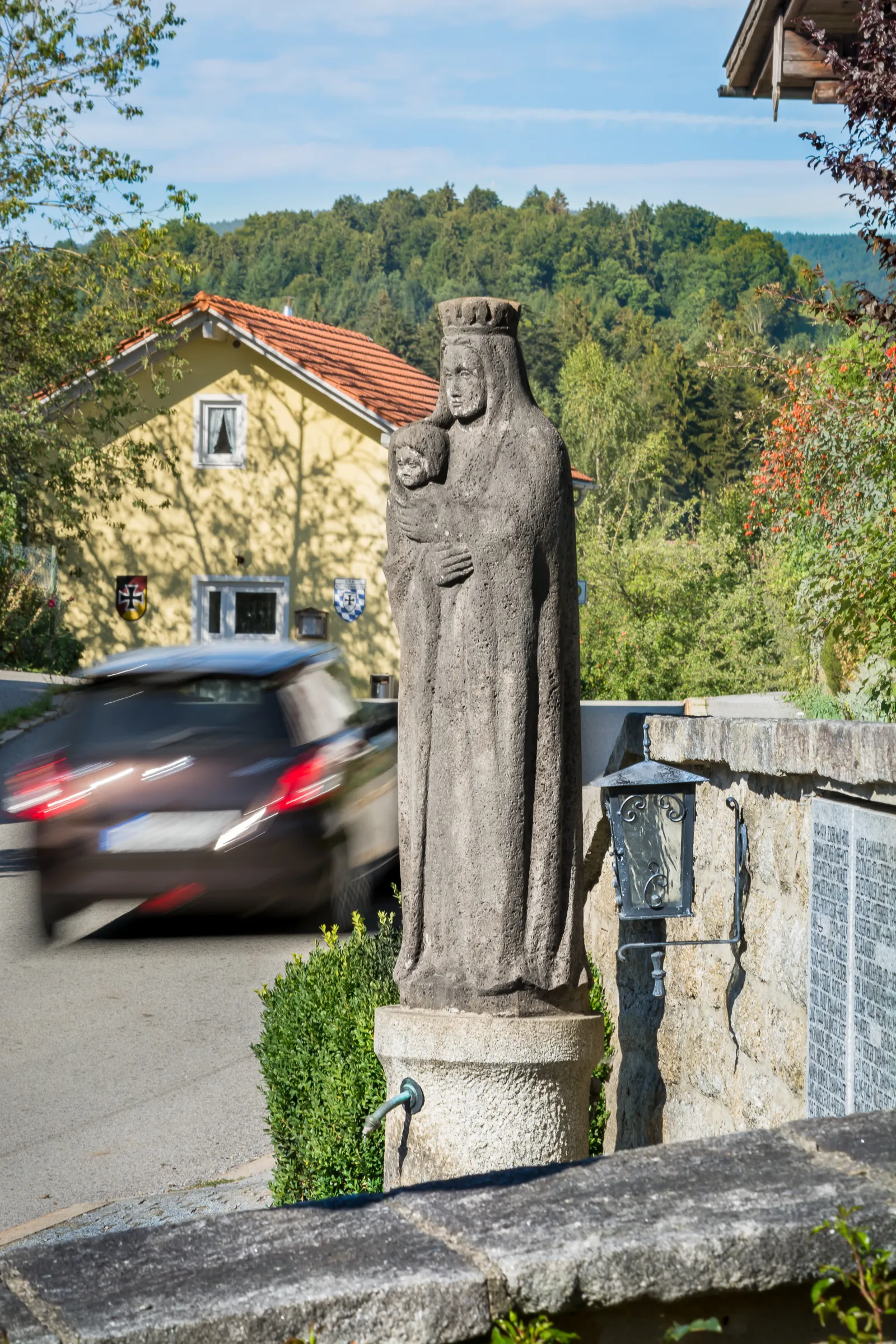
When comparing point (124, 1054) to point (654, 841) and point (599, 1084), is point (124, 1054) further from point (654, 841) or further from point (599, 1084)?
point (654, 841)

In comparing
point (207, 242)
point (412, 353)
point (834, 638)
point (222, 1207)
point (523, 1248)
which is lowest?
point (222, 1207)

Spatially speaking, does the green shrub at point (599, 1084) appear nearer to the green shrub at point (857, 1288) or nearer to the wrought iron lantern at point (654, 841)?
the wrought iron lantern at point (654, 841)

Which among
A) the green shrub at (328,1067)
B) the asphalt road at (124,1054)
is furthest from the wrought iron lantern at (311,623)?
the green shrub at (328,1067)

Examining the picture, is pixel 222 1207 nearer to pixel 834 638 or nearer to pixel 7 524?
pixel 834 638

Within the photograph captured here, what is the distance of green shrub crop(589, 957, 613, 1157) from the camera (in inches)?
215

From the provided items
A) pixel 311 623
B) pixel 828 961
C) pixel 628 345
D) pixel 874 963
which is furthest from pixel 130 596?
pixel 628 345

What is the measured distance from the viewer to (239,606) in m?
27.8

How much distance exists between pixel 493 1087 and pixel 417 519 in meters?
1.67

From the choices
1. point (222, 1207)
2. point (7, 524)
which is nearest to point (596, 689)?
point (7, 524)

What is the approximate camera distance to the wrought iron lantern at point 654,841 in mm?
4543

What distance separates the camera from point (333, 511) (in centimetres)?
2725

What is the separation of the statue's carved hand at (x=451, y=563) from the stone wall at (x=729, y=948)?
909 millimetres

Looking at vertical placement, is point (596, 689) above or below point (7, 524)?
below

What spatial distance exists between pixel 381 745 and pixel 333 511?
18.0m
